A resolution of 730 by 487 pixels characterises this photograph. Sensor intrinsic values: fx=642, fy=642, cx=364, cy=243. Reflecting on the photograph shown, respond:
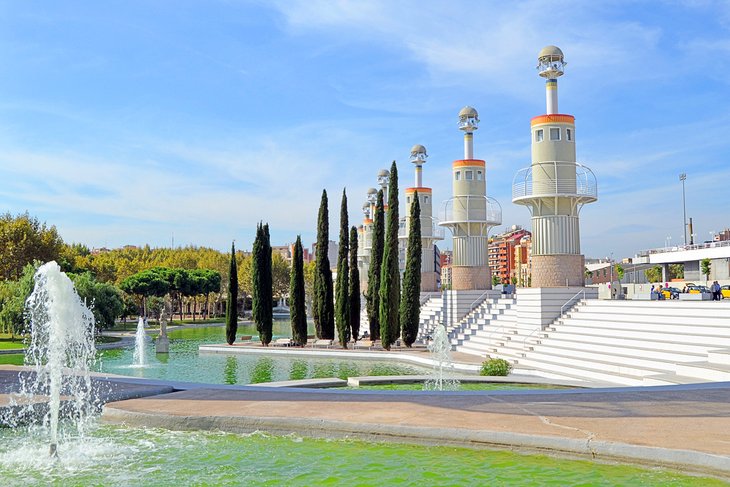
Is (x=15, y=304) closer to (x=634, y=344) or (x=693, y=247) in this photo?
(x=634, y=344)

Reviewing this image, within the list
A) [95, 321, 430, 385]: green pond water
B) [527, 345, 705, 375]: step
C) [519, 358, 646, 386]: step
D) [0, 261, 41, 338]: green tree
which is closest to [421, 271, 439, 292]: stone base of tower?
[95, 321, 430, 385]: green pond water

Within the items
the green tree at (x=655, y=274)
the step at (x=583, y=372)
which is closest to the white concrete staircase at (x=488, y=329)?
the step at (x=583, y=372)

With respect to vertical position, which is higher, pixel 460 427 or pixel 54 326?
pixel 54 326

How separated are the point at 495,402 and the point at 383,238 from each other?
19.7 m

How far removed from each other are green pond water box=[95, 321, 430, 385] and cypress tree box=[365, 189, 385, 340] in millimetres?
5214

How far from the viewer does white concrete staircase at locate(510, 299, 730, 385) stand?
14305 mm

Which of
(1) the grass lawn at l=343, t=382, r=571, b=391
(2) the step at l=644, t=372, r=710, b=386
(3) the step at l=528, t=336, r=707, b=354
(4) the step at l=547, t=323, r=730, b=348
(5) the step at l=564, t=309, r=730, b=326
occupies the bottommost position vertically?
(1) the grass lawn at l=343, t=382, r=571, b=391

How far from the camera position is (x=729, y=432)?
24.9 ft

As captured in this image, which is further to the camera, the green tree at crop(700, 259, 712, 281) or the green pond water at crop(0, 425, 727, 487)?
the green tree at crop(700, 259, 712, 281)

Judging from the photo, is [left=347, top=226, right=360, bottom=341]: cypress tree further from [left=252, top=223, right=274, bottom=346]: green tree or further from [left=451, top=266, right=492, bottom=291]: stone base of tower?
[left=451, top=266, right=492, bottom=291]: stone base of tower

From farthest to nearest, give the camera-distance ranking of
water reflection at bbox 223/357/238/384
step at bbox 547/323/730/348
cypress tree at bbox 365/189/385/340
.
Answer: cypress tree at bbox 365/189/385/340 < water reflection at bbox 223/357/238/384 < step at bbox 547/323/730/348

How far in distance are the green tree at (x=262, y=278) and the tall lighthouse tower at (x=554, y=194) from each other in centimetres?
1204

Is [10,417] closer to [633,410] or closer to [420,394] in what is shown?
[420,394]

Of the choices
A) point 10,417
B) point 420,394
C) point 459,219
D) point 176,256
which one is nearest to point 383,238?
point 459,219
